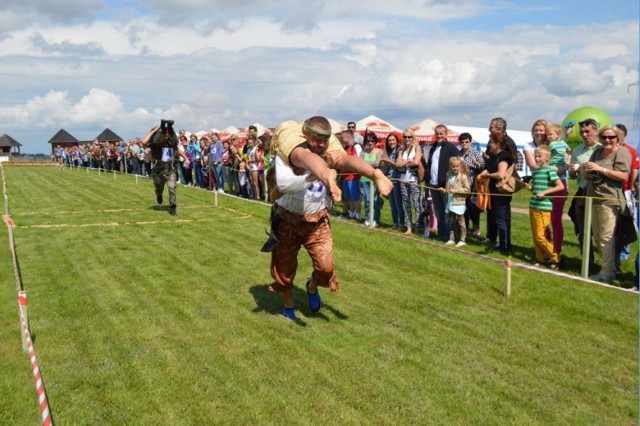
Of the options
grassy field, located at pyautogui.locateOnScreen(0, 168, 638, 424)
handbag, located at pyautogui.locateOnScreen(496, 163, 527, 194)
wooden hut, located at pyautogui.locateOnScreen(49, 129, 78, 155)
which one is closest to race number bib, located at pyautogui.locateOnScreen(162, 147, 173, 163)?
grassy field, located at pyautogui.locateOnScreen(0, 168, 638, 424)

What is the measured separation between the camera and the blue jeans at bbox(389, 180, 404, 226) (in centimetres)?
1227

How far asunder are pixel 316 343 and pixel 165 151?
34.3 ft

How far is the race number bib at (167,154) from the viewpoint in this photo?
14891 mm

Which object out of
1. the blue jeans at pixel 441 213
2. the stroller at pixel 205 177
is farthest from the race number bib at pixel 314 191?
the stroller at pixel 205 177

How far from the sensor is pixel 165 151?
1488 centimetres

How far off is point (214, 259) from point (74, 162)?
5002cm

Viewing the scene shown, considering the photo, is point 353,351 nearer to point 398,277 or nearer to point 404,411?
point 404,411

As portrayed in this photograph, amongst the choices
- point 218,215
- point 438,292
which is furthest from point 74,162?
point 438,292

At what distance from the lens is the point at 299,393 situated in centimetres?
462

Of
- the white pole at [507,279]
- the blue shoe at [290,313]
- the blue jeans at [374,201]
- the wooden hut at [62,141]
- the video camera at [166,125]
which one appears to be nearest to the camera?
the blue shoe at [290,313]

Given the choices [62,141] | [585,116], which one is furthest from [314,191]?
[62,141]

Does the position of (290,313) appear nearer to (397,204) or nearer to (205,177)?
(397,204)

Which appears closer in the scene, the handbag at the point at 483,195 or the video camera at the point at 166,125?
the handbag at the point at 483,195

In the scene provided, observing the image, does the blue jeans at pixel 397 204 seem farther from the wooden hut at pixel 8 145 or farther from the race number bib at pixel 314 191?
the wooden hut at pixel 8 145
